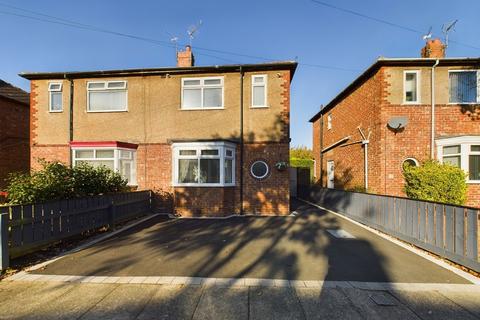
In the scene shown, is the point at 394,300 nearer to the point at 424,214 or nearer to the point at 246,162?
the point at 424,214

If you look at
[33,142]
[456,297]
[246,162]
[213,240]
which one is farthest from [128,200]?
[456,297]

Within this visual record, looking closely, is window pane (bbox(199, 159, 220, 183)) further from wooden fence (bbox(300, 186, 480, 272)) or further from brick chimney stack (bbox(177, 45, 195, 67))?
wooden fence (bbox(300, 186, 480, 272))

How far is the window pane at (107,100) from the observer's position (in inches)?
452

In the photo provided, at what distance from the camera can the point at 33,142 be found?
455 inches

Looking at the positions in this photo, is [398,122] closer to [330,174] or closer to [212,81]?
[330,174]

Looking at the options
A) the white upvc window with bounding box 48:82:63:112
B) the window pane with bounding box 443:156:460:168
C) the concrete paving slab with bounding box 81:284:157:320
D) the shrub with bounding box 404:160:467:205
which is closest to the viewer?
the concrete paving slab with bounding box 81:284:157:320

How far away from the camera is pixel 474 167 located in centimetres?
1012

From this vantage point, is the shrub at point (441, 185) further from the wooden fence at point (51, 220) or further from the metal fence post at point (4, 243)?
the metal fence post at point (4, 243)

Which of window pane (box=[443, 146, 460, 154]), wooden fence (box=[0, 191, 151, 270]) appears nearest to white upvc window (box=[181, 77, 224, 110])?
wooden fence (box=[0, 191, 151, 270])

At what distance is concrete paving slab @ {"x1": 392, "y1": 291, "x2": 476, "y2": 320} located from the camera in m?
3.24

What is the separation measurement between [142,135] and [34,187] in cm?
577

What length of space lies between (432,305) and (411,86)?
10738mm

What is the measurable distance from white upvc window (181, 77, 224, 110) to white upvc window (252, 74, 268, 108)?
4.86ft

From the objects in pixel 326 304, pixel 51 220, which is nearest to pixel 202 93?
pixel 51 220
